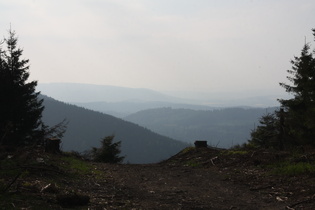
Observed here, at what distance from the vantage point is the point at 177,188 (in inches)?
354

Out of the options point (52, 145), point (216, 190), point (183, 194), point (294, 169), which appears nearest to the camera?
point (183, 194)

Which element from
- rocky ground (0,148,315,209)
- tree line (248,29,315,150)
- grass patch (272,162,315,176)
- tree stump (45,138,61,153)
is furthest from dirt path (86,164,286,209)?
tree line (248,29,315,150)

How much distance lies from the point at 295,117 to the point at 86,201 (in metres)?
25.2

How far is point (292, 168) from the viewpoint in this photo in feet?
31.7

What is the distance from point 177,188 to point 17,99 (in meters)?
22.1

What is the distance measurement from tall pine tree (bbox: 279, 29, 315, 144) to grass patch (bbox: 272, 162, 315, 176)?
14205 millimetres

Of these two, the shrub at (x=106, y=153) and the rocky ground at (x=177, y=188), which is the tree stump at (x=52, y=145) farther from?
the shrub at (x=106, y=153)

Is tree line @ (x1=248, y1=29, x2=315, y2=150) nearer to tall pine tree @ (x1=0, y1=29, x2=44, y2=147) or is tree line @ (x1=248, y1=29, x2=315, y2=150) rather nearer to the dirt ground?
the dirt ground

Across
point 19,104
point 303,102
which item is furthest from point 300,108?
point 19,104

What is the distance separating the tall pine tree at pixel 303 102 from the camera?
23.7m

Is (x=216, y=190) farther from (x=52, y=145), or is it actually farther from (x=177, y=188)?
(x=52, y=145)

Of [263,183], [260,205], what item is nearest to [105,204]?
[260,205]

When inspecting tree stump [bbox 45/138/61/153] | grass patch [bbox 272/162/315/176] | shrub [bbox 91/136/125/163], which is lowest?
shrub [bbox 91/136/125/163]

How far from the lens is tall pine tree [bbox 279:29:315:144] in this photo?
23.7 meters
